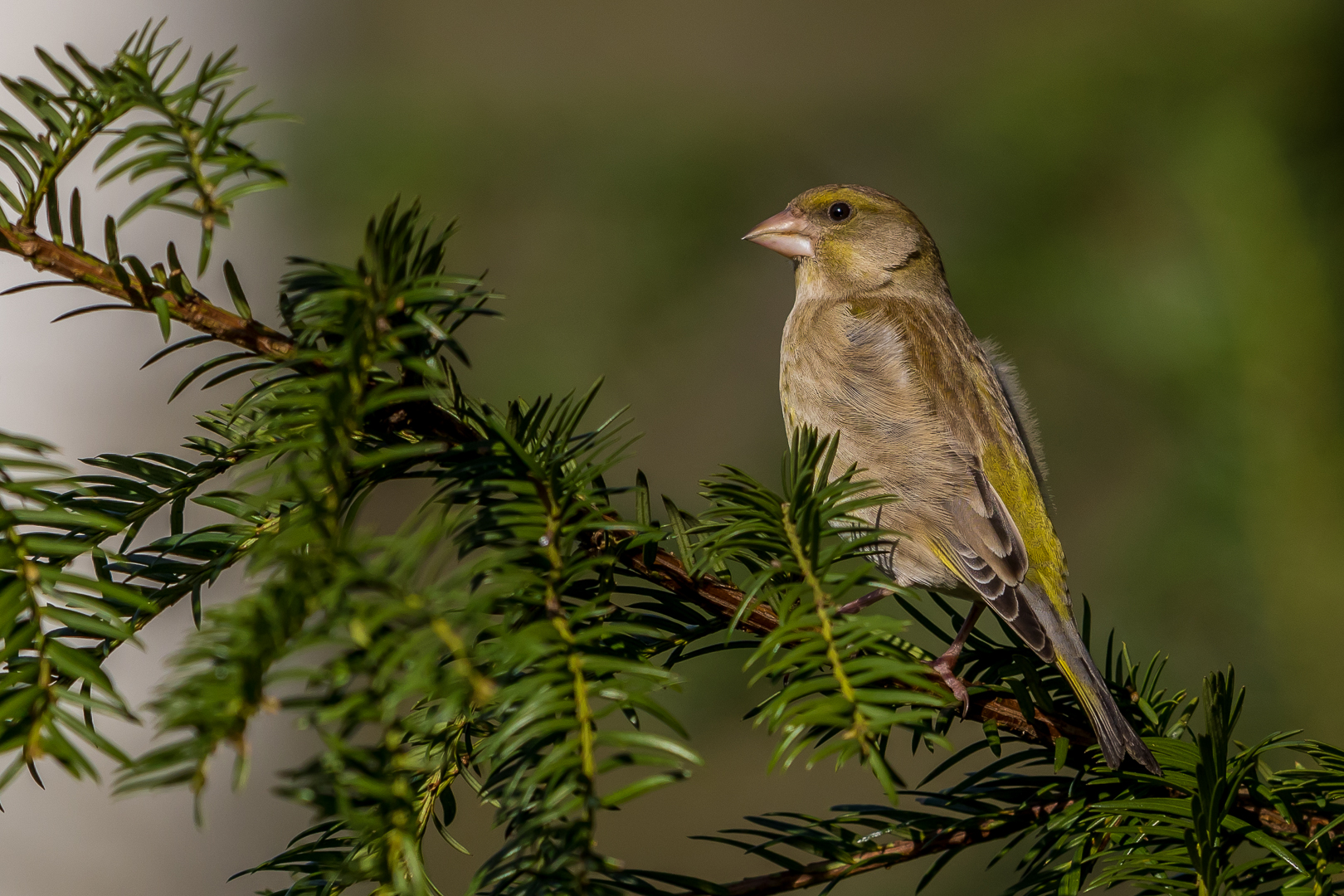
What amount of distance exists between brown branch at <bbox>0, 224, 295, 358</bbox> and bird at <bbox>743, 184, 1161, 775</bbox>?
1.26m

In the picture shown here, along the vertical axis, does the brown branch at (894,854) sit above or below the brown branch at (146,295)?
below

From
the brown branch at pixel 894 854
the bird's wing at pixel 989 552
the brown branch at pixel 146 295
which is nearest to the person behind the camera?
the brown branch at pixel 146 295

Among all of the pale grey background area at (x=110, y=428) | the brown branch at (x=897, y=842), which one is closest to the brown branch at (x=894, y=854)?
the brown branch at (x=897, y=842)

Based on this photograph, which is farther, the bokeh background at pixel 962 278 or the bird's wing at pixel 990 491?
the bokeh background at pixel 962 278

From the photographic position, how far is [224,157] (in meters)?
0.94

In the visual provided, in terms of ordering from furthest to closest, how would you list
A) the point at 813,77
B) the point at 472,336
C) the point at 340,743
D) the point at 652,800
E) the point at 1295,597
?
the point at 813,77 → the point at 652,800 → the point at 472,336 → the point at 1295,597 → the point at 340,743

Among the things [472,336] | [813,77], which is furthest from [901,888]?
[813,77]

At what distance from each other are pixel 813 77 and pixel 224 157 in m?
5.78

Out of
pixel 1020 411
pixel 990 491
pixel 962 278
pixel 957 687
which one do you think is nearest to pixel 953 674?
pixel 957 687

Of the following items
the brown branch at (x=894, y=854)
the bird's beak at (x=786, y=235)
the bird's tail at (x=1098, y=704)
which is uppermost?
the bird's beak at (x=786, y=235)

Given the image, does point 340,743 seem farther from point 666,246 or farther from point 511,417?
point 666,246

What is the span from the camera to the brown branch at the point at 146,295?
1.03 metres

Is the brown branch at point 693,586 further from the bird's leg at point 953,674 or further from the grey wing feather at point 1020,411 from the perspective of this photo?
the grey wing feather at point 1020,411

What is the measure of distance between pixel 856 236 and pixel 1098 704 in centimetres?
202
